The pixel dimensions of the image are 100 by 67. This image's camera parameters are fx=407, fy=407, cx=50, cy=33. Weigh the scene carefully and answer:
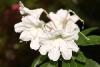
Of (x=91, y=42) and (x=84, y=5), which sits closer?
(x=91, y=42)

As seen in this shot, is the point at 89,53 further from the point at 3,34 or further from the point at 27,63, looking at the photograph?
the point at 3,34

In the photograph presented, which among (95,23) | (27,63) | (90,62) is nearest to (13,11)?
(27,63)

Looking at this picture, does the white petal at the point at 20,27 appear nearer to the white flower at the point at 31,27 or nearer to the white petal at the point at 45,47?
the white flower at the point at 31,27

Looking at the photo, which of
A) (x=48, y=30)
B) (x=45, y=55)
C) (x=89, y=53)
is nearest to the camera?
(x=48, y=30)

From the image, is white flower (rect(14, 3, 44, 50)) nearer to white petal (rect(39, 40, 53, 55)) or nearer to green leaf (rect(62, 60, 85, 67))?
white petal (rect(39, 40, 53, 55))

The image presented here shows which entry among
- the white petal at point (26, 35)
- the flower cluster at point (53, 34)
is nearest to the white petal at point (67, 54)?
the flower cluster at point (53, 34)

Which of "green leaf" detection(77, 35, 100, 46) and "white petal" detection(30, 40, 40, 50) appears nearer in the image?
"white petal" detection(30, 40, 40, 50)

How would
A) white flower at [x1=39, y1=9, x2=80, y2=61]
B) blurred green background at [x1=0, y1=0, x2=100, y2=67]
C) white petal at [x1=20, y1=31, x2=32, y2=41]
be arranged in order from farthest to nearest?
blurred green background at [x1=0, y1=0, x2=100, y2=67]
white petal at [x1=20, y1=31, x2=32, y2=41]
white flower at [x1=39, y1=9, x2=80, y2=61]

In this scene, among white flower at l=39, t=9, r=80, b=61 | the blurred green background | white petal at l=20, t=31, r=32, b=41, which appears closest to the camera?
white flower at l=39, t=9, r=80, b=61

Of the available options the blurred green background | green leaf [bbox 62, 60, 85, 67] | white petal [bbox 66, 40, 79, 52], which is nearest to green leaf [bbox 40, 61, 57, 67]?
green leaf [bbox 62, 60, 85, 67]
